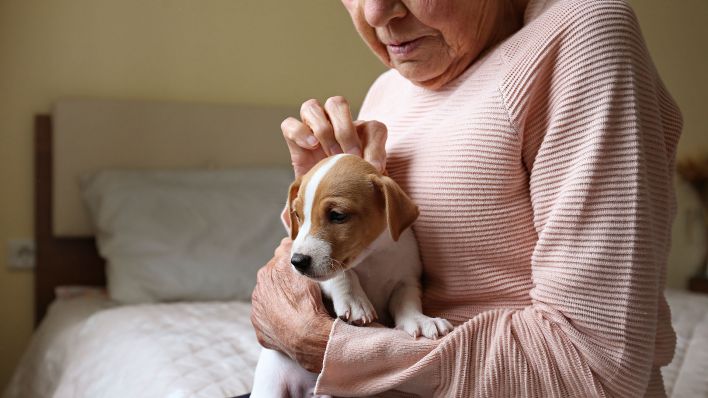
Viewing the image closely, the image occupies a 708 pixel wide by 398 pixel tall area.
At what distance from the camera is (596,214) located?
0.88 metres

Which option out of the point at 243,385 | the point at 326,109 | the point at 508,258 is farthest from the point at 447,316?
the point at 243,385

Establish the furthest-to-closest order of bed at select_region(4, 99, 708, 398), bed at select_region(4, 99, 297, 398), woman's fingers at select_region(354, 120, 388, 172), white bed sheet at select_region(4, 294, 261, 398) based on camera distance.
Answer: bed at select_region(4, 99, 297, 398) < bed at select_region(4, 99, 708, 398) < white bed sheet at select_region(4, 294, 261, 398) < woman's fingers at select_region(354, 120, 388, 172)

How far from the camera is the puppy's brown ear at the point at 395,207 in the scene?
99 cm

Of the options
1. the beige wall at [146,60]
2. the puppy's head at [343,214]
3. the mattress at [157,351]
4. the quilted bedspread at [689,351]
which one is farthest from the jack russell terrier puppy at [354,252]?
the beige wall at [146,60]

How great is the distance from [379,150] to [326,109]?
12cm

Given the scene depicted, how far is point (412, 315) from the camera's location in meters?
1.01

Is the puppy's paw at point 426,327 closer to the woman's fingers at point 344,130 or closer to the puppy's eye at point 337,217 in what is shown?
the puppy's eye at point 337,217

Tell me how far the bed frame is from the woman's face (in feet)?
5.94

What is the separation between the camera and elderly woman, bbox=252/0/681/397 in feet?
2.91

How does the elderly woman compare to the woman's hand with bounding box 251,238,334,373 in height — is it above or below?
above

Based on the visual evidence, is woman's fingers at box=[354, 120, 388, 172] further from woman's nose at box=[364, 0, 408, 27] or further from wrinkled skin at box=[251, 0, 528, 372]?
woman's nose at box=[364, 0, 408, 27]

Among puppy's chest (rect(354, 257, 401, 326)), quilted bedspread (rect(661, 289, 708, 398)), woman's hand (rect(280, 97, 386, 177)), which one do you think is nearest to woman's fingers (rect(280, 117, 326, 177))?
woman's hand (rect(280, 97, 386, 177))

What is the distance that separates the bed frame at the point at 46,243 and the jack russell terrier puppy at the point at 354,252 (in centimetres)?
179

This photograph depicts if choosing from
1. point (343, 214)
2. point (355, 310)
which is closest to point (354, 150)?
point (343, 214)
